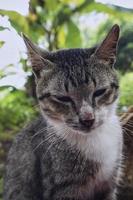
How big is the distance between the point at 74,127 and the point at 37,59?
0.96ft

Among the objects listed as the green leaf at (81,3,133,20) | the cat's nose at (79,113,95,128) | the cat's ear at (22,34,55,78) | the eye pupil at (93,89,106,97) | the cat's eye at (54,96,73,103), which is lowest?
the cat's nose at (79,113,95,128)

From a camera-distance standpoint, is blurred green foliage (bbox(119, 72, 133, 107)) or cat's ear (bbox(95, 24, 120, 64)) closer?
cat's ear (bbox(95, 24, 120, 64))

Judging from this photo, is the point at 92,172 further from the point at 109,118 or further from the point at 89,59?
the point at 89,59

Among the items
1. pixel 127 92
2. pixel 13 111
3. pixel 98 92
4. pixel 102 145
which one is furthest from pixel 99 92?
pixel 13 111

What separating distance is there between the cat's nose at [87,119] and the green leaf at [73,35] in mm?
1019

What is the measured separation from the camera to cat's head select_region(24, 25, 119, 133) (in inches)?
68.7

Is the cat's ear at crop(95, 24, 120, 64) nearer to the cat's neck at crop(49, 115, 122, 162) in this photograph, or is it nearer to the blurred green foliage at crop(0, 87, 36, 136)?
the cat's neck at crop(49, 115, 122, 162)

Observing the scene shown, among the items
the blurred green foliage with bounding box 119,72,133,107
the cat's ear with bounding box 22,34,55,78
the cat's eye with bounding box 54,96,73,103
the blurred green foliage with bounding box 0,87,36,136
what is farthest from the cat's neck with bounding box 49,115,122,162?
the blurred green foliage with bounding box 0,87,36,136

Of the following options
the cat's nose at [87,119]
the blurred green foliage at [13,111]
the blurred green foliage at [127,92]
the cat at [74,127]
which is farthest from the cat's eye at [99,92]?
the blurred green foliage at [13,111]

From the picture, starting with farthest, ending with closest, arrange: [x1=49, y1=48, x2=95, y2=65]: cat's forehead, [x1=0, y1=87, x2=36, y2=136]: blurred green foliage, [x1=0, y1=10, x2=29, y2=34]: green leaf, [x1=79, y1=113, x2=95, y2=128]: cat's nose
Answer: [x1=0, y1=87, x2=36, y2=136]: blurred green foliage → [x1=0, y1=10, x2=29, y2=34]: green leaf → [x1=49, y1=48, x2=95, y2=65]: cat's forehead → [x1=79, y1=113, x2=95, y2=128]: cat's nose

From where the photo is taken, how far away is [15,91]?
9.00 feet

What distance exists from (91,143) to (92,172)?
0.37ft

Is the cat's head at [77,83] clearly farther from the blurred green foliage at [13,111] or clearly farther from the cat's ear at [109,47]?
the blurred green foliage at [13,111]

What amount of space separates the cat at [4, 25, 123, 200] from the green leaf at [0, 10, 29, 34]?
29.9 inches
